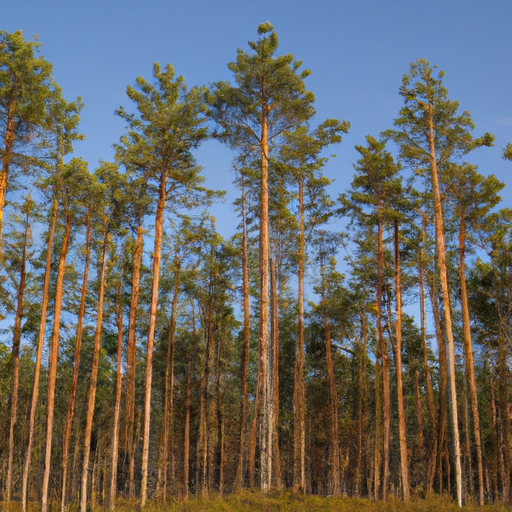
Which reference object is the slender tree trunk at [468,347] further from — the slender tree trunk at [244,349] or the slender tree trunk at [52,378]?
the slender tree trunk at [52,378]

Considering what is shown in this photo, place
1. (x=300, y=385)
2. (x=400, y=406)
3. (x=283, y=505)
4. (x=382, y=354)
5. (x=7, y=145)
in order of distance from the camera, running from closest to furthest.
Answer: (x=283, y=505) → (x=7, y=145) → (x=400, y=406) → (x=300, y=385) → (x=382, y=354)

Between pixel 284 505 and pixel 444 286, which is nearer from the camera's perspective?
pixel 284 505

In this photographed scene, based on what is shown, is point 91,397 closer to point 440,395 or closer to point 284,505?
point 284,505

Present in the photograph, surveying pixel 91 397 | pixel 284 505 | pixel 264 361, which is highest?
pixel 264 361

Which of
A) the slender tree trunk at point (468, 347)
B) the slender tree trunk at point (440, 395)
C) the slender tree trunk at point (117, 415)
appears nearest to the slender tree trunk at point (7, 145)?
the slender tree trunk at point (117, 415)

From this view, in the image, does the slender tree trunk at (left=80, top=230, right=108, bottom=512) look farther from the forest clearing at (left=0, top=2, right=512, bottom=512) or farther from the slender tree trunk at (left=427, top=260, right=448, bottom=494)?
the slender tree trunk at (left=427, top=260, right=448, bottom=494)

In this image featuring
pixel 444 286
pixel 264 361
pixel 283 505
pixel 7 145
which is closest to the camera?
pixel 283 505

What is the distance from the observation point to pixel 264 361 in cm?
1788

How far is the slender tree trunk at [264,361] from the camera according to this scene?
672 inches

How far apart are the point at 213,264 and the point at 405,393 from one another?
2104cm

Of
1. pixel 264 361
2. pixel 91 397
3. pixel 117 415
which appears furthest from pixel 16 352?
pixel 264 361

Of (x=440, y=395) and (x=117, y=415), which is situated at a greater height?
(x=440, y=395)

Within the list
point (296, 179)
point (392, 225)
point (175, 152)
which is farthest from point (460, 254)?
point (175, 152)

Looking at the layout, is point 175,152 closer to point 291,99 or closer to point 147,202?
point 147,202
